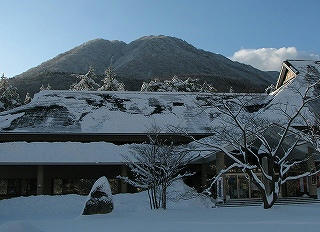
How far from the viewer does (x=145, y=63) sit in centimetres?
14888

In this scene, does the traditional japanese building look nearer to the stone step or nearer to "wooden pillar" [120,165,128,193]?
"wooden pillar" [120,165,128,193]

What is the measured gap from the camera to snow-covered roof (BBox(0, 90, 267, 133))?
82.0 feet

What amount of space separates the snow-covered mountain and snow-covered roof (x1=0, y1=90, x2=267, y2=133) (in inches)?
3080

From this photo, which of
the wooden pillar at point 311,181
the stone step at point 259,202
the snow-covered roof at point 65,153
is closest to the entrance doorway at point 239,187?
the stone step at point 259,202

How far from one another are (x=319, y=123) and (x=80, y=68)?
471 feet

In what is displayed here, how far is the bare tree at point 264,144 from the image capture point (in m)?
15.1

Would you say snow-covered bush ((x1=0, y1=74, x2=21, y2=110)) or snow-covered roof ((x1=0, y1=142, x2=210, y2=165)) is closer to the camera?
snow-covered roof ((x1=0, y1=142, x2=210, y2=165))

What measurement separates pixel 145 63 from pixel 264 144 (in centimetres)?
13535

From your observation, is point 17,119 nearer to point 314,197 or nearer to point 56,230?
point 56,230

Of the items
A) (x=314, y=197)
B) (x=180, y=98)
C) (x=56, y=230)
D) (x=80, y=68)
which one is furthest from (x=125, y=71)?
(x=56, y=230)

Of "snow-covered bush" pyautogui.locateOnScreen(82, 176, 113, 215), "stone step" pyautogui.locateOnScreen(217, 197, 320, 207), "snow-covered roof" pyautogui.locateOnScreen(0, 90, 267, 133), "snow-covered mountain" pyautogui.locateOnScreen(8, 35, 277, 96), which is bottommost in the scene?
"stone step" pyautogui.locateOnScreen(217, 197, 320, 207)

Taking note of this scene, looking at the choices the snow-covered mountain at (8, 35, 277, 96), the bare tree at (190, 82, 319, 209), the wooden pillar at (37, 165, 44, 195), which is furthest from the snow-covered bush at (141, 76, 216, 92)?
the snow-covered mountain at (8, 35, 277, 96)

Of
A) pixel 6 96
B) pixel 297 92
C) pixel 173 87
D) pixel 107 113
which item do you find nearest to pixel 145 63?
pixel 173 87

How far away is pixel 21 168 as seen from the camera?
79.0 ft
